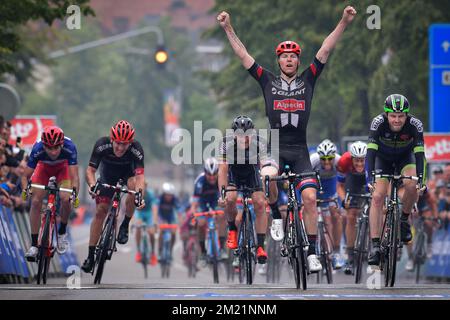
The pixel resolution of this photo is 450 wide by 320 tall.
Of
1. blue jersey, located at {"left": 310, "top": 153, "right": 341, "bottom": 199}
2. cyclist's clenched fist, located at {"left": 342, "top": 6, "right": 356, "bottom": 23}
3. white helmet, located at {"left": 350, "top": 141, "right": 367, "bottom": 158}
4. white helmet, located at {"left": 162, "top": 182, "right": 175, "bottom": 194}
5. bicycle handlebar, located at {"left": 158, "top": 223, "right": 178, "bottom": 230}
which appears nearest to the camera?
cyclist's clenched fist, located at {"left": 342, "top": 6, "right": 356, "bottom": 23}

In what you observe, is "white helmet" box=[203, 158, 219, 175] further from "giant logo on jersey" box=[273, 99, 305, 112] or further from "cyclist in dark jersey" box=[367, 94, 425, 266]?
"giant logo on jersey" box=[273, 99, 305, 112]

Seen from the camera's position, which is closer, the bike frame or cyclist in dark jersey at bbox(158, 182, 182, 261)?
the bike frame

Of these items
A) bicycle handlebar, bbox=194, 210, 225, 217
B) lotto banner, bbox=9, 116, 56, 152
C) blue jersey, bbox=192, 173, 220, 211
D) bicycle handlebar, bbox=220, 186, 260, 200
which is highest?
lotto banner, bbox=9, 116, 56, 152

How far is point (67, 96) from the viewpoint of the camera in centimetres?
10575

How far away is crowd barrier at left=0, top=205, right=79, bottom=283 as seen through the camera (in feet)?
58.4

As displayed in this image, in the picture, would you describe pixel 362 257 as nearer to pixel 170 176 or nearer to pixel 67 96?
pixel 67 96

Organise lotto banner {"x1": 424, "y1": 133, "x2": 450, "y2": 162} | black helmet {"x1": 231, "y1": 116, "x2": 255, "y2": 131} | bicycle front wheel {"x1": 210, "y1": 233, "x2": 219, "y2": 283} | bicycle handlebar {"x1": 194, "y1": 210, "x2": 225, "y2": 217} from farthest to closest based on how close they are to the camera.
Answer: lotto banner {"x1": 424, "y1": 133, "x2": 450, "y2": 162} < bicycle handlebar {"x1": 194, "y1": 210, "x2": 225, "y2": 217} < bicycle front wheel {"x1": 210, "y1": 233, "x2": 219, "y2": 283} < black helmet {"x1": 231, "y1": 116, "x2": 255, "y2": 131}

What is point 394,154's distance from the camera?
1495 cm

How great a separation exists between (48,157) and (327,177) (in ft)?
15.0

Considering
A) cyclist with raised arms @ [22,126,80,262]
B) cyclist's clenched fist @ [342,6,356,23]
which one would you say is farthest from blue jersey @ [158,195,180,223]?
cyclist's clenched fist @ [342,6,356,23]

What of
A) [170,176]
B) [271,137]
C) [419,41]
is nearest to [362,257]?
[271,137]

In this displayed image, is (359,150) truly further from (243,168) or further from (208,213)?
(208,213)

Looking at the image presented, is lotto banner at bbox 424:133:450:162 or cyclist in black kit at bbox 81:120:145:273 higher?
lotto banner at bbox 424:133:450:162

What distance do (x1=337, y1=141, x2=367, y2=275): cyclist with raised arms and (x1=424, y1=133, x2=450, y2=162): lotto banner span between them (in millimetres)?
7009
